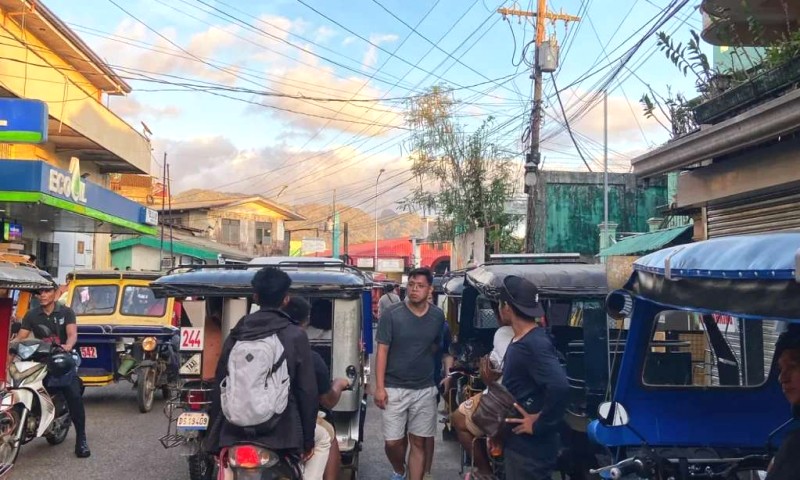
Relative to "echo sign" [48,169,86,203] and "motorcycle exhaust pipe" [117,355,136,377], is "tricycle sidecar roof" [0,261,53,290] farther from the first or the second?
"echo sign" [48,169,86,203]

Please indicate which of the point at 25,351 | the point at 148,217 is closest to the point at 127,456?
the point at 25,351

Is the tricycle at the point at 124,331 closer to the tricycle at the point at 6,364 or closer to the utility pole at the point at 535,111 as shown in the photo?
the tricycle at the point at 6,364

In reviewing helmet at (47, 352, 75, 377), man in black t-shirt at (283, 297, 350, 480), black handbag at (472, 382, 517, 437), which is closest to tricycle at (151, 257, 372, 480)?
man in black t-shirt at (283, 297, 350, 480)

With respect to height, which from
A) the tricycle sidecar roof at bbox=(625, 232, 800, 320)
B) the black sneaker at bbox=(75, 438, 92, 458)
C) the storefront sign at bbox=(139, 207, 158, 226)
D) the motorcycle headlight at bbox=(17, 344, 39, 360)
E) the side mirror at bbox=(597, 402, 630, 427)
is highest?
the storefront sign at bbox=(139, 207, 158, 226)

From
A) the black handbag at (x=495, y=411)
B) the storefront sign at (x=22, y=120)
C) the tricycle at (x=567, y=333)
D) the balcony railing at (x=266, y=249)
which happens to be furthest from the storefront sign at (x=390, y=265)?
the black handbag at (x=495, y=411)

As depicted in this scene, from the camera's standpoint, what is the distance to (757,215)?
9.78m

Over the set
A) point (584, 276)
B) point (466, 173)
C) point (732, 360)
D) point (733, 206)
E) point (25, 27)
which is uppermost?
point (25, 27)

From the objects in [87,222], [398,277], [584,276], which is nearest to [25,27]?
[87,222]

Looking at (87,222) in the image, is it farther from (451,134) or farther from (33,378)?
(33,378)

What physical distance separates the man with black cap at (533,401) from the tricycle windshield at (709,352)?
52 centimetres

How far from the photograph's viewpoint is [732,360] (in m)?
4.83

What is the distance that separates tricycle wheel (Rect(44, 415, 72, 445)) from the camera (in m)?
8.01

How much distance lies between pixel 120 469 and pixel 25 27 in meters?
15.7

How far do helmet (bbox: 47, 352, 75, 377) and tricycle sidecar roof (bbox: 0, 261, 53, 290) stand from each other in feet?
3.70
